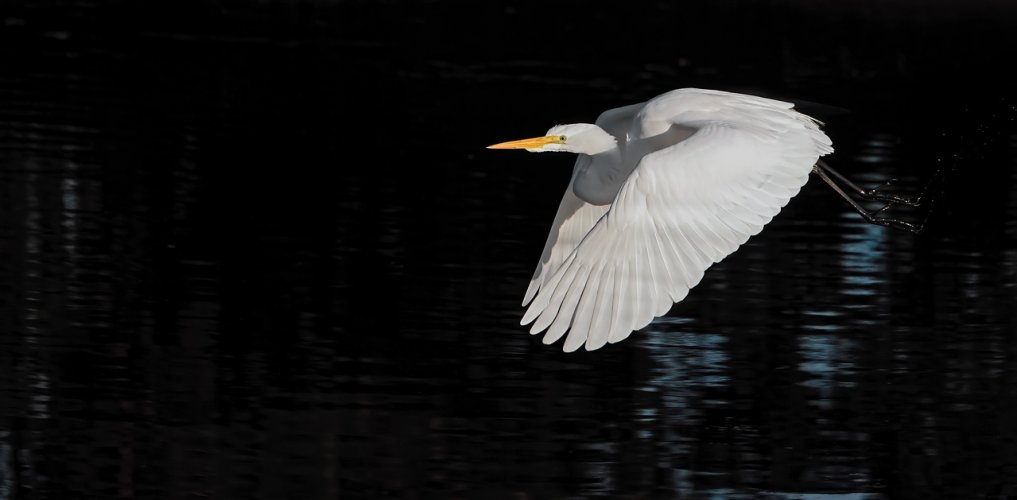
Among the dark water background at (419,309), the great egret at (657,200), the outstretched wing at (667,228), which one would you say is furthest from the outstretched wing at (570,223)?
the dark water background at (419,309)

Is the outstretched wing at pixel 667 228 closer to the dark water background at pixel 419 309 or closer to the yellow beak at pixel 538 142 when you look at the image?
the yellow beak at pixel 538 142

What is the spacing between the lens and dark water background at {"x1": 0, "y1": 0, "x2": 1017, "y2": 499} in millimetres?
6203

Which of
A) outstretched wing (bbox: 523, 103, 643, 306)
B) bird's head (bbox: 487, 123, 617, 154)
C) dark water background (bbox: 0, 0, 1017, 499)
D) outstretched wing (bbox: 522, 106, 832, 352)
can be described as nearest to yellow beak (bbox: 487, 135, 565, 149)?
bird's head (bbox: 487, 123, 617, 154)

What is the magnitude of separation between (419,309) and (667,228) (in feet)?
10.3

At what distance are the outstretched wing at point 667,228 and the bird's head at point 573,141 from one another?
479 millimetres

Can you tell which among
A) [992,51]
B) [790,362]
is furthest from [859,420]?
[992,51]

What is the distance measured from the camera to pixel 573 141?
5.89 metres

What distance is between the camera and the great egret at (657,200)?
4730mm

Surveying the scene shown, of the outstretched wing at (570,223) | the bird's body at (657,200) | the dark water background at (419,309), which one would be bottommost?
the dark water background at (419,309)

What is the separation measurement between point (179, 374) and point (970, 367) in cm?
366

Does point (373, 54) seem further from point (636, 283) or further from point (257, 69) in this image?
point (636, 283)

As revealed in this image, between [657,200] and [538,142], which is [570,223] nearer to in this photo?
[538,142]

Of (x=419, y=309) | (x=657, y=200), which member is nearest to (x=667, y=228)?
(x=657, y=200)

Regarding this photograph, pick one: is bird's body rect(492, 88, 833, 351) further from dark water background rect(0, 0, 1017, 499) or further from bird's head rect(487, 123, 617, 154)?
dark water background rect(0, 0, 1017, 499)
